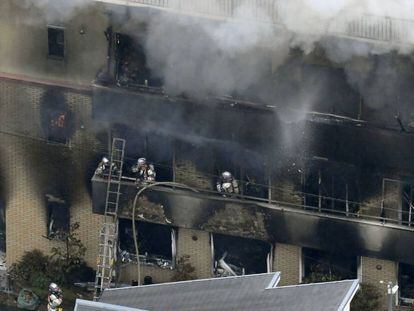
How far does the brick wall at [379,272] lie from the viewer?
3497cm

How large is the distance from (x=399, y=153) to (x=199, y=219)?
447 centimetres

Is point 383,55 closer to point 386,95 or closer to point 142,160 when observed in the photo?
point 386,95

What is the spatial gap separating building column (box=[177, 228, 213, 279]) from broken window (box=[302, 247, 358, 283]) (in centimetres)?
204

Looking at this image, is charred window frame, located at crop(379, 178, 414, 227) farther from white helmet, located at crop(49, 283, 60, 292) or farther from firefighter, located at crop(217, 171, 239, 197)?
white helmet, located at crop(49, 283, 60, 292)

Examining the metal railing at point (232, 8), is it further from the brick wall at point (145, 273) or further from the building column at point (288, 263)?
the brick wall at point (145, 273)

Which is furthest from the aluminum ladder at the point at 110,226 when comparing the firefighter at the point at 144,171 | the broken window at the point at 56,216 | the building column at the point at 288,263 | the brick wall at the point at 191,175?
the building column at the point at 288,263

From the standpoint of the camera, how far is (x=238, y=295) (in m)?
32.4

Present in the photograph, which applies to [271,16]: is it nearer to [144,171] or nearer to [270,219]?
[270,219]

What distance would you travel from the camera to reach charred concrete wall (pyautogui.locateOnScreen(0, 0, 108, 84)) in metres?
35.3

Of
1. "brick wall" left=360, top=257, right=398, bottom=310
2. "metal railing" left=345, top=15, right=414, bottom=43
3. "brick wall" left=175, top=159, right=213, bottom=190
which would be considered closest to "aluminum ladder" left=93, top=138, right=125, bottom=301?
"brick wall" left=175, top=159, right=213, bottom=190

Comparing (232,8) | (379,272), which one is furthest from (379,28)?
(379,272)

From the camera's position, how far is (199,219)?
3556 cm

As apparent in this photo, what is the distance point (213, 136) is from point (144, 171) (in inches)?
69.7

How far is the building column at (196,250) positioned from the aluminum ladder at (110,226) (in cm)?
136
